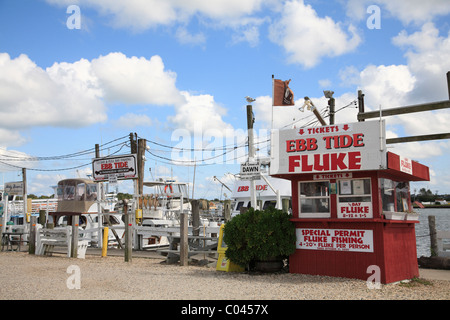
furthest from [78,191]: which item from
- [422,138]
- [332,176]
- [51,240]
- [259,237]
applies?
[332,176]

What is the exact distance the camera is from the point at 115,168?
23.8 metres

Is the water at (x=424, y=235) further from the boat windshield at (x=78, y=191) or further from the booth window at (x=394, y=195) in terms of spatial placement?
the boat windshield at (x=78, y=191)

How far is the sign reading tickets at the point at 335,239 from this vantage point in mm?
10359

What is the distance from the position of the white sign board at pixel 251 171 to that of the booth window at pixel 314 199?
2427mm

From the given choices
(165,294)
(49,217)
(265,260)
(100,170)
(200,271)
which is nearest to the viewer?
(165,294)

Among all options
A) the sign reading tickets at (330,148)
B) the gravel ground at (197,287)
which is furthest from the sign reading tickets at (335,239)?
the sign reading tickets at (330,148)

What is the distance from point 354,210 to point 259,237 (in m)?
2.39

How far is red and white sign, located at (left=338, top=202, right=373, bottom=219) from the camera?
1048cm

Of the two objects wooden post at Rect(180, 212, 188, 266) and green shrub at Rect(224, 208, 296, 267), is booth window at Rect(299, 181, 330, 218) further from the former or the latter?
wooden post at Rect(180, 212, 188, 266)
